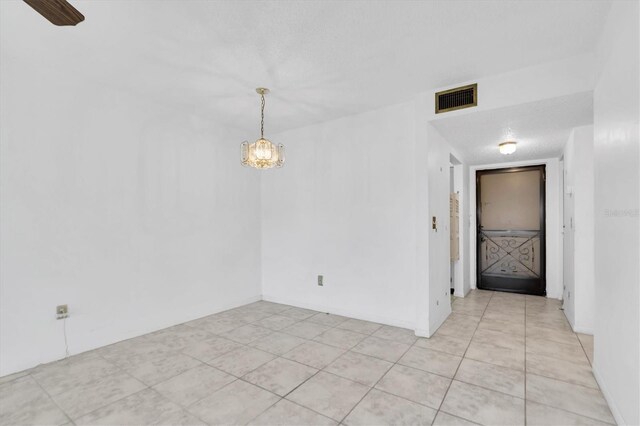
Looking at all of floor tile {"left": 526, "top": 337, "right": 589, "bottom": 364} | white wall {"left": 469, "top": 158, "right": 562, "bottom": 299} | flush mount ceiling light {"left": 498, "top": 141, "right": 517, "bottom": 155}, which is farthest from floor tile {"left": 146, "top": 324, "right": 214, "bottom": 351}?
white wall {"left": 469, "top": 158, "right": 562, "bottom": 299}

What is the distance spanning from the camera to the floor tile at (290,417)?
76.6 inches

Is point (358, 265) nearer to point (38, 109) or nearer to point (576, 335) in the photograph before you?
point (576, 335)

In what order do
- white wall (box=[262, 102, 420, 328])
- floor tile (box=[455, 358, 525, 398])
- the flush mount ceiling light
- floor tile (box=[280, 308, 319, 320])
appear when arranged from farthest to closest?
floor tile (box=[280, 308, 319, 320])
the flush mount ceiling light
white wall (box=[262, 102, 420, 328])
floor tile (box=[455, 358, 525, 398])

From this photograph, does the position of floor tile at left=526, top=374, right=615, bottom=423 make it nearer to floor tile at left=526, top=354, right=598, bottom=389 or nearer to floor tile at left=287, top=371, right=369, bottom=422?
floor tile at left=526, top=354, right=598, bottom=389

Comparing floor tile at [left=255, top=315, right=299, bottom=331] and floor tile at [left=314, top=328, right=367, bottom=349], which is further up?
floor tile at [left=314, top=328, right=367, bottom=349]

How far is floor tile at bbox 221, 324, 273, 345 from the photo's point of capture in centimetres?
335

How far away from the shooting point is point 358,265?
13.2ft

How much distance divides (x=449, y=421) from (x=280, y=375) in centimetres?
128

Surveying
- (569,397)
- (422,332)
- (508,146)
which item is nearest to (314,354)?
(422,332)

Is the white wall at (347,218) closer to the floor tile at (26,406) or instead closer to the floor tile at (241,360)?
the floor tile at (241,360)

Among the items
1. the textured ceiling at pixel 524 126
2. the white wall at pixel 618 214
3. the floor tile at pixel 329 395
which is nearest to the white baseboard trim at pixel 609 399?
the white wall at pixel 618 214

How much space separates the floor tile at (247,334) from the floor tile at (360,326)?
921 millimetres

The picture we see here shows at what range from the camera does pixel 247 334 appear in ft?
11.5

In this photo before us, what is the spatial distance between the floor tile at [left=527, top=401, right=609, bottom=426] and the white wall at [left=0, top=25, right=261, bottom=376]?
3611 mm
